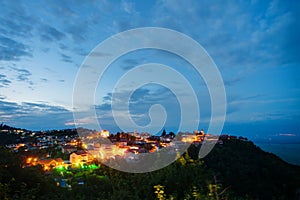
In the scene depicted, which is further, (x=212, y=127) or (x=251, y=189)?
(x=251, y=189)

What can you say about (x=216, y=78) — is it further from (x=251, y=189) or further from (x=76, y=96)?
(x=251, y=189)

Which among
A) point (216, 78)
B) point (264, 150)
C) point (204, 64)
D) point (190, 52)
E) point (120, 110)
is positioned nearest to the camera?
point (216, 78)

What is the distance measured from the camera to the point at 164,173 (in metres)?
3.67

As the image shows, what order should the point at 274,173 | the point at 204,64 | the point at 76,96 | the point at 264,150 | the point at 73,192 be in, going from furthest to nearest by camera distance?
the point at 264,150 → the point at 274,173 → the point at 204,64 → the point at 76,96 → the point at 73,192

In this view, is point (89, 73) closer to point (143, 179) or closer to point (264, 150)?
point (143, 179)

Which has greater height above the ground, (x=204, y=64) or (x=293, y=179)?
(x=204, y=64)

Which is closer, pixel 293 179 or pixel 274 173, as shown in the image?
pixel 293 179

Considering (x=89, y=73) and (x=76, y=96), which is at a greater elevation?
(x=89, y=73)

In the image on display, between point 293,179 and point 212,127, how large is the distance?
22.4 feet

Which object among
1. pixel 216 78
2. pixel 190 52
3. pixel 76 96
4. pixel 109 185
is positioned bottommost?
pixel 109 185

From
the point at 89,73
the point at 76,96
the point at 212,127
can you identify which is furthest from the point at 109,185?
the point at 212,127

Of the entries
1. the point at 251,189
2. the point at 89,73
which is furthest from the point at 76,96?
the point at 251,189

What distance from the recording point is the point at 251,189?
796 centimetres

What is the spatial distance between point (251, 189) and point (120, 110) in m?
5.48
